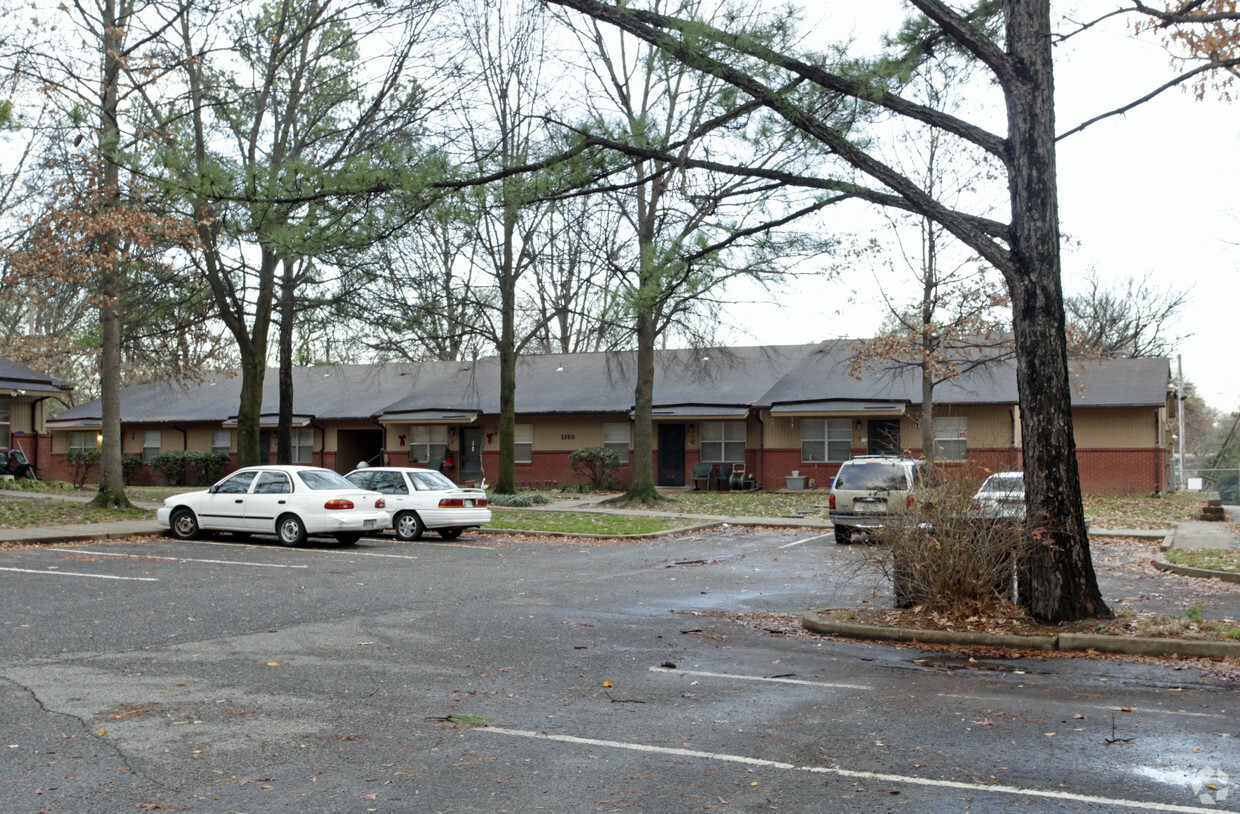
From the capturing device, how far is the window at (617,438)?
38781 millimetres

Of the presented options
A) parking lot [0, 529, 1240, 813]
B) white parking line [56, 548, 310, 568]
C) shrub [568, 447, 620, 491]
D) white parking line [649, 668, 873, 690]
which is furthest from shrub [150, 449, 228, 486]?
white parking line [649, 668, 873, 690]

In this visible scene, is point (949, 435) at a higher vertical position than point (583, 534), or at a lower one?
higher

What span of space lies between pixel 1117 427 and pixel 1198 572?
67.7ft

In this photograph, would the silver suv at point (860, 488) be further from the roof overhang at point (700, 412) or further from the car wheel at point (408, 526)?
the roof overhang at point (700, 412)

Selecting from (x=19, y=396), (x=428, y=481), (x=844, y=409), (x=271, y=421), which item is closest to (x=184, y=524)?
(x=428, y=481)

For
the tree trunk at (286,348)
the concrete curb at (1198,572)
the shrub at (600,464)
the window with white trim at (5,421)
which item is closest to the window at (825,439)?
the shrub at (600,464)

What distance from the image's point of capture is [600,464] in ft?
123

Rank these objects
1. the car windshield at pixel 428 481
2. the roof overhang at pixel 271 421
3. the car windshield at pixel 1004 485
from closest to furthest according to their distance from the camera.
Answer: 1. the car windshield at pixel 1004 485
2. the car windshield at pixel 428 481
3. the roof overhang at pixel 271 421

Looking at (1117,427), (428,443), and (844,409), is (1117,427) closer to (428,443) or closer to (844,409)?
(844,409)

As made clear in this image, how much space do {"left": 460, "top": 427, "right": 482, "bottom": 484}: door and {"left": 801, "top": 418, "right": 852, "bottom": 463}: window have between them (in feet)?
40.8

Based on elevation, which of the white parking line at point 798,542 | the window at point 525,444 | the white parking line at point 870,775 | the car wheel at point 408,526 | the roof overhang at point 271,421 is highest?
the roof overhang at point 271,421

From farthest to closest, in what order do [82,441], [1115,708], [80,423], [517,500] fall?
1. [82,441]
2. [80,423]
3. [517,500]
4. [1115,708]

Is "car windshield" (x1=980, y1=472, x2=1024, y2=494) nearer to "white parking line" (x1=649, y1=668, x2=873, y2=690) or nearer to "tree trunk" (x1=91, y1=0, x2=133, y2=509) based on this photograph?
"white parking line" (x1=649, y1=668, x2=873, y2=690)

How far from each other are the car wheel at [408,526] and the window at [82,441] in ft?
95.9
